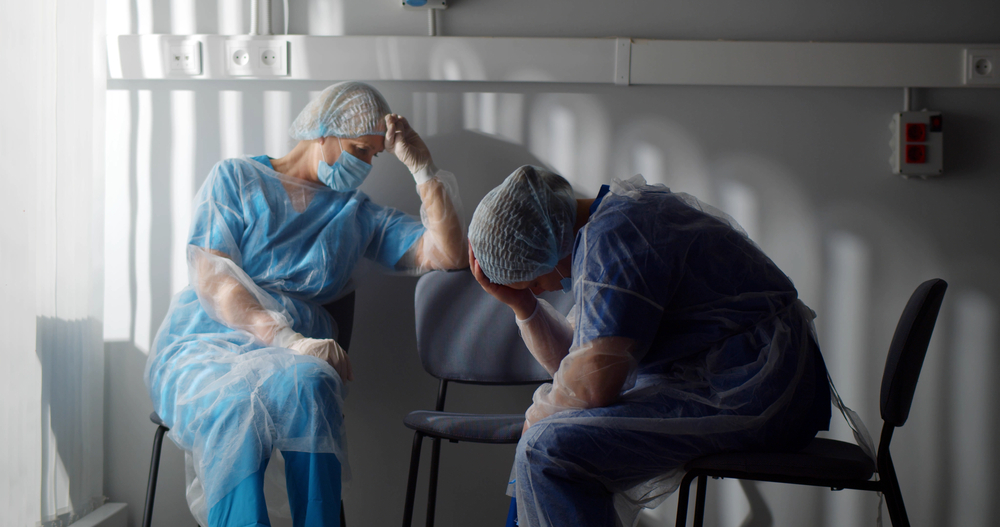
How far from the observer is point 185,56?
1813 mm

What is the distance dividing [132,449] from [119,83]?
3.51ft

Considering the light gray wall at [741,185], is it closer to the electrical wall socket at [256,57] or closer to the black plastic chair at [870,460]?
the electrical wall socket at [256,57]

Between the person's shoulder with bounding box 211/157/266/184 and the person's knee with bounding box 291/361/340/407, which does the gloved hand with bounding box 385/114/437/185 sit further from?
the person's knee with bounding box 291/361/340/407

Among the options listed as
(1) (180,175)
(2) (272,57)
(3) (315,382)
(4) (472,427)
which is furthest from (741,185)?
(1) (180,175)

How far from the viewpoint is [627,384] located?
111 centimetres

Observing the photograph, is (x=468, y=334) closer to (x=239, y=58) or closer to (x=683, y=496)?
(x=683, y=496)

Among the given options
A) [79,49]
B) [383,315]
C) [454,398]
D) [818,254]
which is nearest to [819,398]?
[818,254]

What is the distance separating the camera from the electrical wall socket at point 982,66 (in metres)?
1.77

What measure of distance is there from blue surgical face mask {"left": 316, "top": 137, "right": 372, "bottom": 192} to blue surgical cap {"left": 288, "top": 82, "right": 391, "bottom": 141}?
38 mm

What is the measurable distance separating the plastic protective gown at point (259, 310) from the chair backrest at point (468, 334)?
0.26ft

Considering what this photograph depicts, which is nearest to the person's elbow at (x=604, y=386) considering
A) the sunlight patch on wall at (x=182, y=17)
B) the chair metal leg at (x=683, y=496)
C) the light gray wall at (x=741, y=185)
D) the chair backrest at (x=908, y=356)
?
the chair metal leg at (x=683, y=496)

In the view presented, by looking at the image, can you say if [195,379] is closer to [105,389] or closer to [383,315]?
[383,315]

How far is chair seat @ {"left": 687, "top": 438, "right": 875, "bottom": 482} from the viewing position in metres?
1.03

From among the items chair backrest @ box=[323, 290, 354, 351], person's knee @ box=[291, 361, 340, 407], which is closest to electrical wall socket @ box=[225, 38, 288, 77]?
chair backrest @ box=[323, 290, 354, 351]
